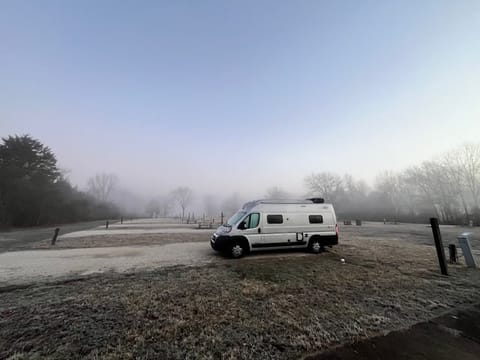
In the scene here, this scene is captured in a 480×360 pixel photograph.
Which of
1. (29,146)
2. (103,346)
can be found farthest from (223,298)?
(29,146)

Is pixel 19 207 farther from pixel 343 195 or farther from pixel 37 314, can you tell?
pixel 343 195

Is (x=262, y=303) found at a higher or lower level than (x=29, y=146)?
lower

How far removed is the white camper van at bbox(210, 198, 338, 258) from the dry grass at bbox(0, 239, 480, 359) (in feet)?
5.99

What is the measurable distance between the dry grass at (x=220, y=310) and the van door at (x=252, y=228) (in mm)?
1917

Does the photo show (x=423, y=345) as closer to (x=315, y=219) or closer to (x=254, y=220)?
(x=254, y=220)

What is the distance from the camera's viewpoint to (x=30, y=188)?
1059 inches

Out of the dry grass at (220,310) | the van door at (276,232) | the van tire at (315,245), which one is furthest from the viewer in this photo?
the van tire at (315,245)

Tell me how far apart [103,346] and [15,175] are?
36.0 metres

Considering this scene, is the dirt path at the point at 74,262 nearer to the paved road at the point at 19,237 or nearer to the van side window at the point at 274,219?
the van side window at the point at 274,219

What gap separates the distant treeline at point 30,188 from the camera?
25.0 meters

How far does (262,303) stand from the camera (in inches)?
160

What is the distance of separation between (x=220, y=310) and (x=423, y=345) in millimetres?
3098

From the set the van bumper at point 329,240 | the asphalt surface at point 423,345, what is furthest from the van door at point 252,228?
the asphalt surface at point 423,345

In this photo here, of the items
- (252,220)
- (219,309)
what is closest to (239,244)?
(252,220)
